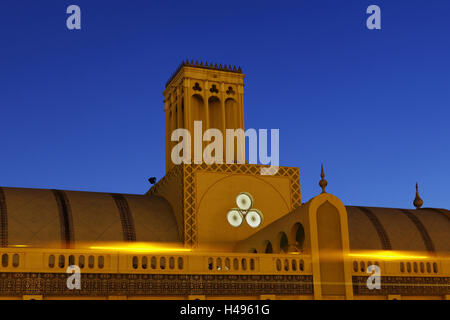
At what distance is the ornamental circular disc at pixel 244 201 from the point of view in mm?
27491

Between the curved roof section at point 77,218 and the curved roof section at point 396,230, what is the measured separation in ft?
24.8

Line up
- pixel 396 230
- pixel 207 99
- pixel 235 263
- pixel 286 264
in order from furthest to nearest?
pixel 207 99, pixel 396 230, pixel 286 264, pixel 235 263

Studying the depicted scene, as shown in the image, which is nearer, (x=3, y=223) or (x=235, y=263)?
(x=235, y=263)

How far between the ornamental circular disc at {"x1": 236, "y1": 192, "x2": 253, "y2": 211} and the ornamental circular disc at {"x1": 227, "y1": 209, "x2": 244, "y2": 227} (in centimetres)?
29

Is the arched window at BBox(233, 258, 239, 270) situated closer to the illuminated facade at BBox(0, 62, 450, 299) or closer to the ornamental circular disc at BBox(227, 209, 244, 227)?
the illuminated facade at BBox(0, 62, 450, 299)

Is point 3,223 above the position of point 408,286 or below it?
above

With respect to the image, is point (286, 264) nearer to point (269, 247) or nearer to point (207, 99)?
point (269, 247)

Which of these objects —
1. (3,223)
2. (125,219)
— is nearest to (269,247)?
(125,219)

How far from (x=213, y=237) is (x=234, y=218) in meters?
1.24

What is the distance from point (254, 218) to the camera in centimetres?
2755

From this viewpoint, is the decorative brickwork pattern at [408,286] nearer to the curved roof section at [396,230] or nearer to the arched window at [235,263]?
the arched window at [235,263]

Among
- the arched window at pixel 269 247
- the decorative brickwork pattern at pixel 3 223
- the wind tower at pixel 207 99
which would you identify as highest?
the wind tower at pixel 207 99

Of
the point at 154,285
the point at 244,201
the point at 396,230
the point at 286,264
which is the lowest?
the point at 154,285

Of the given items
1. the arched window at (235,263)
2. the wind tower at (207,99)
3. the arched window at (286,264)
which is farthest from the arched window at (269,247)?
the wind tower at (207,99)
